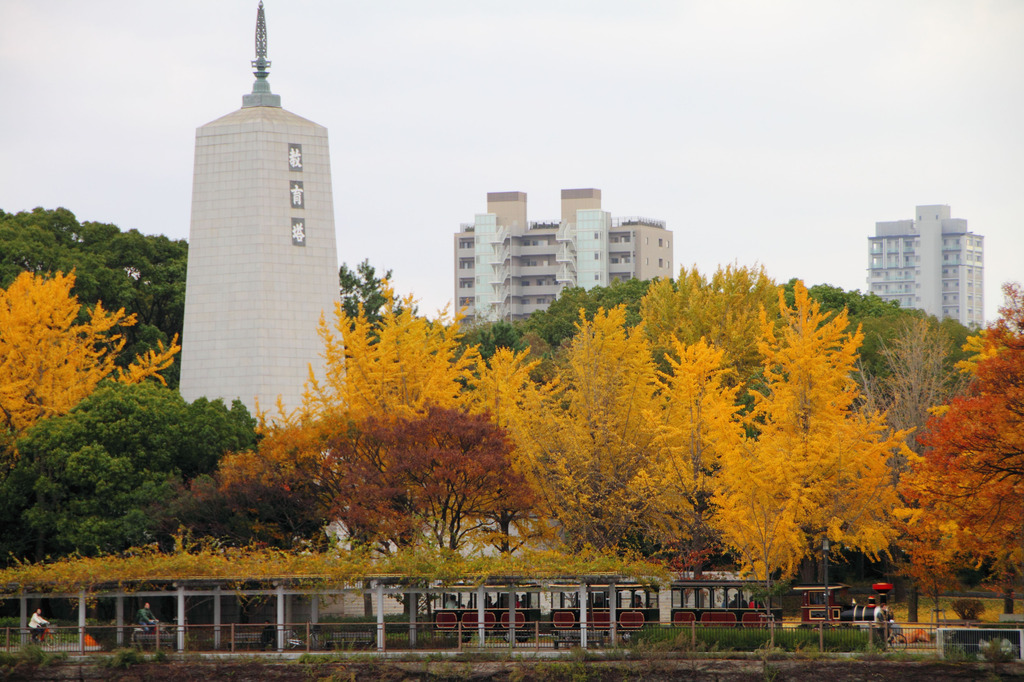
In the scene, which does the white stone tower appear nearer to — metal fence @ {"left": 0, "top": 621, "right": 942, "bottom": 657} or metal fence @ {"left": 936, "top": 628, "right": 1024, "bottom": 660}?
metal fence @ {"left": 0, "top": 621, "right": 942, "bottom": 657}

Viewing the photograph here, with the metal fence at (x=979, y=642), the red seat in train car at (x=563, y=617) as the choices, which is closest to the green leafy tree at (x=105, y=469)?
the red seat in train car at (x=563, y=617)

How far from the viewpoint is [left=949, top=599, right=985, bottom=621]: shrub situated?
4334cm

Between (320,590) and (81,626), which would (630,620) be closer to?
(320,590)

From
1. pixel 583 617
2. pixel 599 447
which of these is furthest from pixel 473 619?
pixel 599 447

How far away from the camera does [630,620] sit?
38.7 metres

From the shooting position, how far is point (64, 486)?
1725 inches

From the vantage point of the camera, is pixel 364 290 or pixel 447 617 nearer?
pixel 447 617

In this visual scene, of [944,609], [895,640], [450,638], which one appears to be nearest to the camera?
[895,640]

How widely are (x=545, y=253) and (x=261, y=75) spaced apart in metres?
103

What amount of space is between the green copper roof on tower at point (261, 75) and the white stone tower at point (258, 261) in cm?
208

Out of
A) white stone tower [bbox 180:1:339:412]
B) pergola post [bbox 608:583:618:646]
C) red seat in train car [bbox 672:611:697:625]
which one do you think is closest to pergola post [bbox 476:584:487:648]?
pergola post [bbox 608:583:618:646]

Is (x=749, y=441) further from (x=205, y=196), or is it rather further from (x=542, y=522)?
(x=205, y=196)

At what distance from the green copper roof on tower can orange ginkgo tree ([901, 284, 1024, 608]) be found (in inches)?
1214

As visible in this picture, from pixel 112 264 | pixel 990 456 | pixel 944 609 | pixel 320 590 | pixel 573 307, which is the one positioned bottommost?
pixel 944 609
